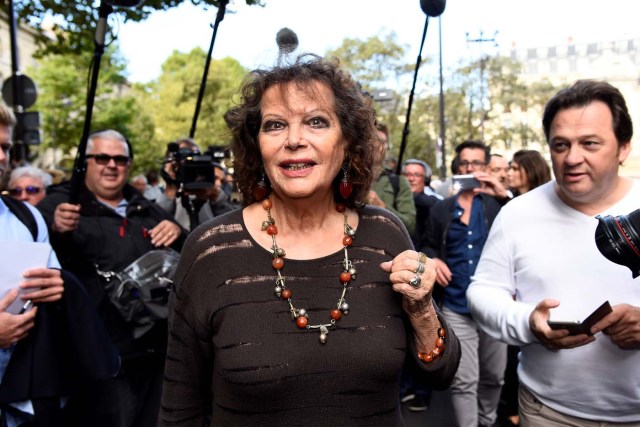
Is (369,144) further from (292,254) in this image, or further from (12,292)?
(12,292)

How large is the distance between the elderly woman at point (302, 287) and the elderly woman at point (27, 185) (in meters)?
3.83

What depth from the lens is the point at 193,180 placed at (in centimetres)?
430

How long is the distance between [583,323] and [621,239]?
316 mm

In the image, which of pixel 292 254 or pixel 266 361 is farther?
pixel 292 254

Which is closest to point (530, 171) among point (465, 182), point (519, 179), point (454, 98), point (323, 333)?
point (519, 179)

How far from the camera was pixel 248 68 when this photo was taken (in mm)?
2318

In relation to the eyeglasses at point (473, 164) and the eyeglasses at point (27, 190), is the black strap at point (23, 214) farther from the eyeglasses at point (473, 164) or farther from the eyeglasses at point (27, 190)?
the eyeglasses at point (473, 164)

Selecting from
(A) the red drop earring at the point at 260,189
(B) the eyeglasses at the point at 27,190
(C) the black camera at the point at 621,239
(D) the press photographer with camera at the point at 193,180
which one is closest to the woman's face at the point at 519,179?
(D) the press photographer with camera at the point at 193,180

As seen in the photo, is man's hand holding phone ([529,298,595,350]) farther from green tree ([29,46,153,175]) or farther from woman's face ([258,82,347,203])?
green tree ([29,46,153,175])

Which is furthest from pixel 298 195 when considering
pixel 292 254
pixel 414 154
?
pixel 414 154

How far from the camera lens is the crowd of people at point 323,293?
6.43 feet

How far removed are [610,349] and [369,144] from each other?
125 centimetres

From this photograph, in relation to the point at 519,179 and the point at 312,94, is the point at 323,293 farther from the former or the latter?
the point at 519,179

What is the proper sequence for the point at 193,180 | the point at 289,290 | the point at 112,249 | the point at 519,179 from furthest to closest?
the point at 519,179 → the point at 193,180 → the point at 112,249 → the point at 289,290
